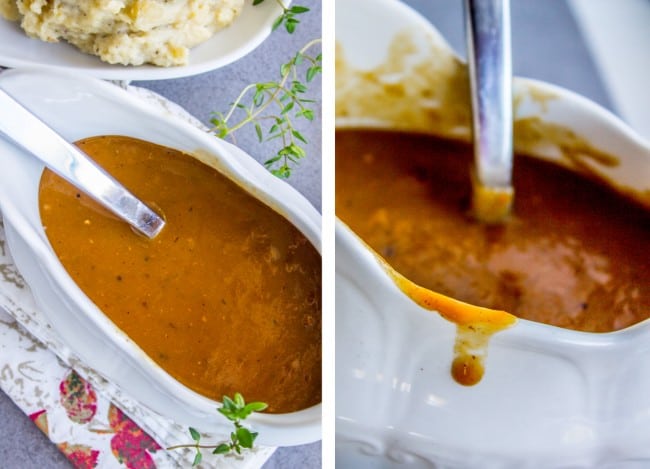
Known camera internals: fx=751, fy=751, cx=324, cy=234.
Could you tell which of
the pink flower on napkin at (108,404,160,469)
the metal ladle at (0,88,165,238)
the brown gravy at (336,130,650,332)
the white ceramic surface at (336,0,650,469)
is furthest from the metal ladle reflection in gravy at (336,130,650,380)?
the pink flower on napkin at (108,404,160,469)

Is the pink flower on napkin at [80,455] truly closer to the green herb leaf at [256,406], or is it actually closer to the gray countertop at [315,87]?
the gray countertop at [315,87]

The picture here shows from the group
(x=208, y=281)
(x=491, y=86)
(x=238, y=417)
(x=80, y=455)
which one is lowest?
(x=80, y=455)

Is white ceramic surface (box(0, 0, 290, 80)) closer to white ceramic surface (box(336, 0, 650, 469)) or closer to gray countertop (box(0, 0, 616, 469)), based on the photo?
gray countertop (box(0, 0, 616, 469))

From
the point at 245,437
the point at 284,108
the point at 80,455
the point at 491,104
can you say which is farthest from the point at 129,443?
the point at 491,104

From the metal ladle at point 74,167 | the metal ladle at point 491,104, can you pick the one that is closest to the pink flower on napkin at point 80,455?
the metal ladle at point 74,167

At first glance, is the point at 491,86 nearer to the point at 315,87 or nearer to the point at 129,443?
the point at 315,87
